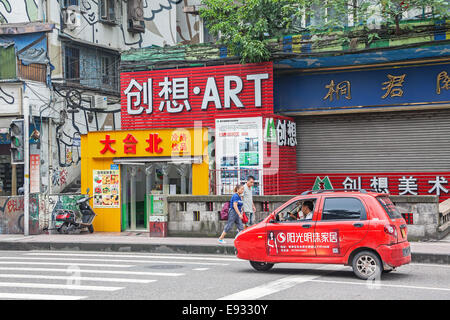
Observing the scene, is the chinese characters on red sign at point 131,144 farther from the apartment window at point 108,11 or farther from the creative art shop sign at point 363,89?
the apartment window at point 108,11

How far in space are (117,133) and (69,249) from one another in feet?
18.4

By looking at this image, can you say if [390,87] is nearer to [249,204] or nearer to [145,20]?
[249,204]

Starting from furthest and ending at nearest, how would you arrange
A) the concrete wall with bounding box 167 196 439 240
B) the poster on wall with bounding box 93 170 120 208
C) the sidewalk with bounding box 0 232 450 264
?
1. the poster on wall with bounding box 93 170 120 208
2. the concrete wall with bounding box 167 196 439 240
3. the sidewalk with bounding box 0 232 450 264

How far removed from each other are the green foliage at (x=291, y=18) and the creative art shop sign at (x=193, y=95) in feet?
2.65

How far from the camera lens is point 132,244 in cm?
1808

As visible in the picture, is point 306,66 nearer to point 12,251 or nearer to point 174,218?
A: point 174,218

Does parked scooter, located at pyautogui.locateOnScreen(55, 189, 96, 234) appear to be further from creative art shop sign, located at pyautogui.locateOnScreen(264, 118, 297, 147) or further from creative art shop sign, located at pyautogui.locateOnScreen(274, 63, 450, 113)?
creative art shop sign, located at pyautogui.locateOnScreen(274, 63, 450, 113)

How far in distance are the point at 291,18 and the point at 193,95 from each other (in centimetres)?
453

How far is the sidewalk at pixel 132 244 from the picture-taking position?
16062 mm

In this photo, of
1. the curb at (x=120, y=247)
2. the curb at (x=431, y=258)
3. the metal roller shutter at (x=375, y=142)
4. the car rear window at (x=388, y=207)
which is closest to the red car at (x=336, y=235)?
the car rear window at (x=388, y=207)

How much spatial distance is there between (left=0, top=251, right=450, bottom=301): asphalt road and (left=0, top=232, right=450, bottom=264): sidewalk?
56.5 inches

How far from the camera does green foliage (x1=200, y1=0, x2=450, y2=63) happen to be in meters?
20.5

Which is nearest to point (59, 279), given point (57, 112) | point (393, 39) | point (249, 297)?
point (249, 297)

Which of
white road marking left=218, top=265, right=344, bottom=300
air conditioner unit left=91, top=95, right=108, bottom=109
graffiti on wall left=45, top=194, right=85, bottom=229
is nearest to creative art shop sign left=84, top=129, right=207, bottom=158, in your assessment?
graffiti on wall left=45, top=194, right=85, bottom=229
